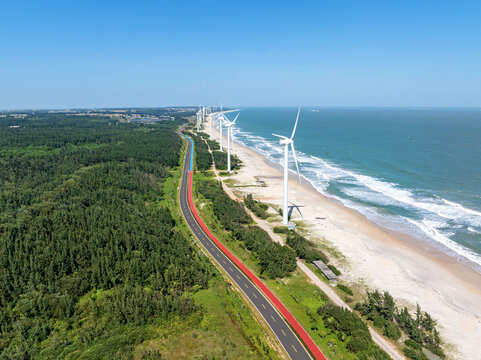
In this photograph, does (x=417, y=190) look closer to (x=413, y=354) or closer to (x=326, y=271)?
(x=326, y=271)

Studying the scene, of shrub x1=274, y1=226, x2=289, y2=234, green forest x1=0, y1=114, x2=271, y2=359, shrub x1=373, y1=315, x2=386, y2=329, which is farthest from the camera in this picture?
shrub x1=274, y1=226, x2=289, y2=234

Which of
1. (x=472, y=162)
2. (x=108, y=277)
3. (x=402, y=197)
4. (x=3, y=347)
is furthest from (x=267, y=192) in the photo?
(x=472, y=162)

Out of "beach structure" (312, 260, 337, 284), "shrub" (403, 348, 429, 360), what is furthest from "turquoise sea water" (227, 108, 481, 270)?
"shrub" (403, 348, 429, 360)

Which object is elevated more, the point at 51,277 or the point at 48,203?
the point at 48,203

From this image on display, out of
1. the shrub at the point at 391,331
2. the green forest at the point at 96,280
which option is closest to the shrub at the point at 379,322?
the shrub at the point at 391,331

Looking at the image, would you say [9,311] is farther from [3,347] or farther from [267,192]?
[267,192]

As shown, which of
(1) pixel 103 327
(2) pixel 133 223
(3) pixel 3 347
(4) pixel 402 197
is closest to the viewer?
(3) pixel 3 347

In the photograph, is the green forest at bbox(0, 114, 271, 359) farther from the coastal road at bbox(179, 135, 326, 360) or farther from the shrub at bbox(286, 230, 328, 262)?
the shrub at bbox(286, 230, 328, 262)
